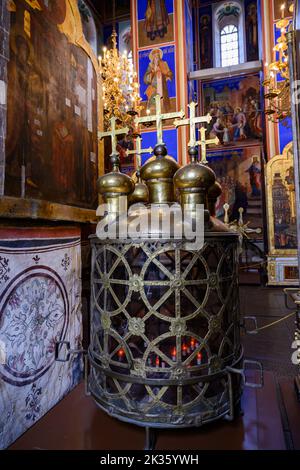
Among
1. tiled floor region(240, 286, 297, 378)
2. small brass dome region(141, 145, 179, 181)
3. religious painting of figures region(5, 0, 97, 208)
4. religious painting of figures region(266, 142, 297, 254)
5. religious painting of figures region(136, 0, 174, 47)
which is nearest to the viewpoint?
small brass dome region(141, 145, 179, 181)

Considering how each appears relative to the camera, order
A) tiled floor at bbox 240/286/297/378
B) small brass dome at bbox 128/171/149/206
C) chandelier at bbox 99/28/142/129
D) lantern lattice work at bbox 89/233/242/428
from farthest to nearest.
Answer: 1. chandelier at bbox 99/28/142/129
2. tiled floor at bbox 240/286/297/378
3. small brass dome at bbox 128/171/149/206
4. lantern lattice work at bbox 89/233/242/428

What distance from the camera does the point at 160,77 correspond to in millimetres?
8977

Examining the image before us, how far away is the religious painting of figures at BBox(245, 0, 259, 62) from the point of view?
12266 mm

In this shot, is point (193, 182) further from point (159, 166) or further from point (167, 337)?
point (167, 337)

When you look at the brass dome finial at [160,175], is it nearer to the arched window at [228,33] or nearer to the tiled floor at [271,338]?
the tiled floor at [271,338]

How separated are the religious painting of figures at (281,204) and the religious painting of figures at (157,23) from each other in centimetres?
502

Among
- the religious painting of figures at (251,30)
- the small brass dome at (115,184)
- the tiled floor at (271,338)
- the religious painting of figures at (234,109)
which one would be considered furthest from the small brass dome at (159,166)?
the religious painting of figures at (251,30)

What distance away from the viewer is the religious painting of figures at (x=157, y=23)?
9.16 meters

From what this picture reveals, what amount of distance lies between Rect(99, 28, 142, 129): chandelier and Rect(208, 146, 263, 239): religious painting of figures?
6.23 m

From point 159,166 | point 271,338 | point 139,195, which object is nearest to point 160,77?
point 271,338

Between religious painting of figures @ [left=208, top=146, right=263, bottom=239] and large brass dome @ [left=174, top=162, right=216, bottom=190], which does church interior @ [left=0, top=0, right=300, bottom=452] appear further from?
religious painting of figures @ [left=208, top=146, right=263, bottom=239]

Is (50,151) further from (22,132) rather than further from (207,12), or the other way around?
(207,12)

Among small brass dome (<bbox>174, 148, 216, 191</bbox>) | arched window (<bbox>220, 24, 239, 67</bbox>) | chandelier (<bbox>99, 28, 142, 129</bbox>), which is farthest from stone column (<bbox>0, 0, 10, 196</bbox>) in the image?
arched window (<bbox>220, 24, 239, 67</bbox>)

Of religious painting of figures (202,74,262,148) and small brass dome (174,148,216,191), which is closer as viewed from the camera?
small brass dome (174,148,216,191)
